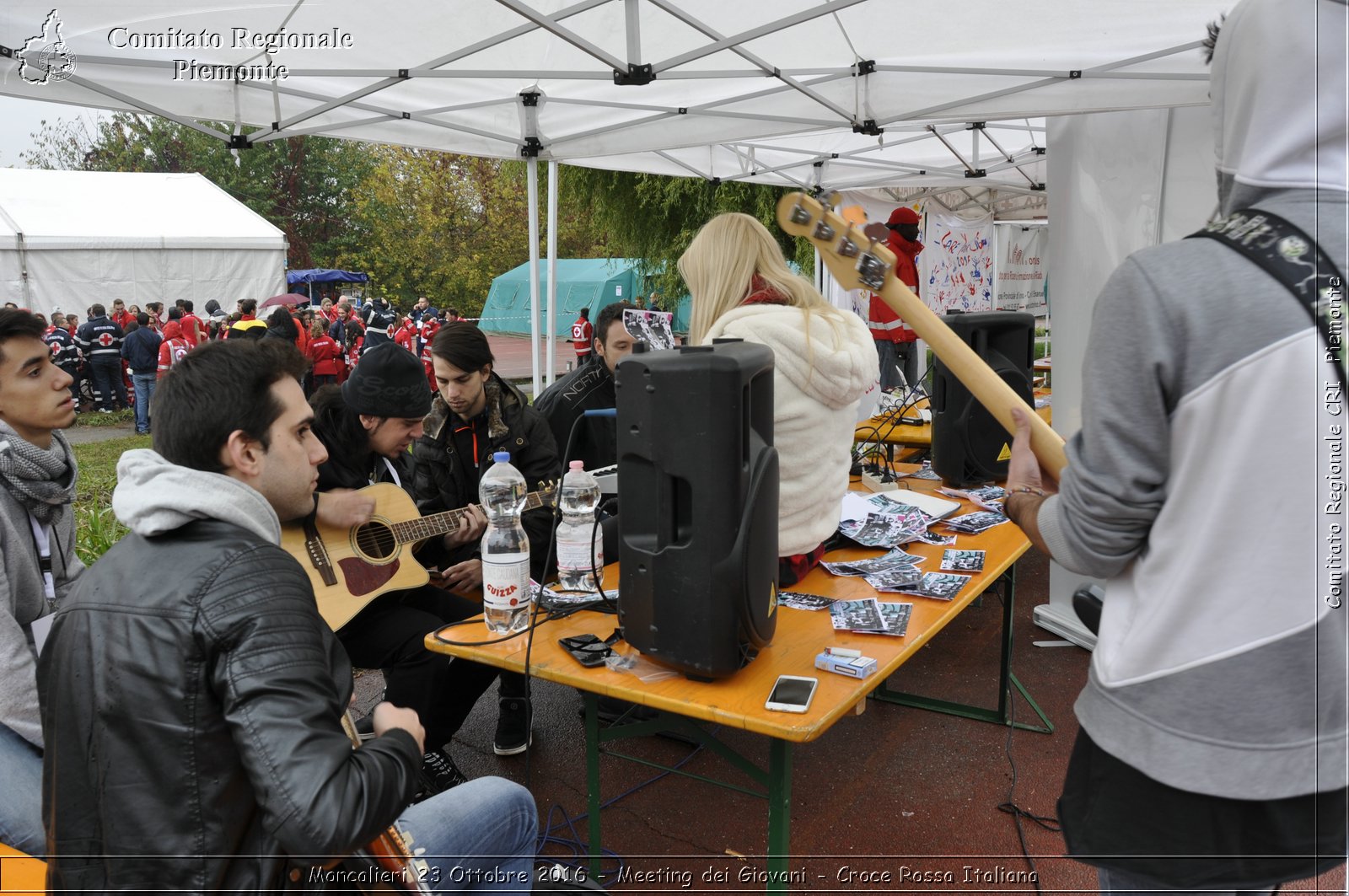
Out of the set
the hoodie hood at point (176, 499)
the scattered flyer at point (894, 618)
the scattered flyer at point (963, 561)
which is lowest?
the scattered flyer at point (894, 618)

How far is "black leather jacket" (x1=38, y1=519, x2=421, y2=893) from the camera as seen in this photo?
1260mm

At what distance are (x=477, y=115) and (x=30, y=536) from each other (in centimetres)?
400

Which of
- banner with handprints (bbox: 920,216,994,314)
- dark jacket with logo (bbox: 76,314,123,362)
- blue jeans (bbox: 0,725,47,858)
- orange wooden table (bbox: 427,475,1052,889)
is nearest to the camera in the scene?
orange wooden table (bbox: 427,475,1052,889)

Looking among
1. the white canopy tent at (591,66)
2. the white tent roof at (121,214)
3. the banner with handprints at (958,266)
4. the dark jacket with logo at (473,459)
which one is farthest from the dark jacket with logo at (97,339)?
the dark jacket with logo at (473,459)

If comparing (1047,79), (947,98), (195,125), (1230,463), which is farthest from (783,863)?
(195,125)

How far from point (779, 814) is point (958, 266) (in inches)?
424

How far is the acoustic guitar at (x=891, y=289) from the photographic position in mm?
1822

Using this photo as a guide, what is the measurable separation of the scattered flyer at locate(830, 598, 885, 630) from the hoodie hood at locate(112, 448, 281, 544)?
4.47 feet

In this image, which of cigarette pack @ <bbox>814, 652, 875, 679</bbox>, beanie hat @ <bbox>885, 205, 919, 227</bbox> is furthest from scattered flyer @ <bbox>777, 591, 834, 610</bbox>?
beanie hat @ <bbox>885, 205, 919, 227</bbox>

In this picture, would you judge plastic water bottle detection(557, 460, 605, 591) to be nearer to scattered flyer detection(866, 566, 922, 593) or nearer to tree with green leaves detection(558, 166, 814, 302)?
scattered flyer detection(866, 566, 922, 593)

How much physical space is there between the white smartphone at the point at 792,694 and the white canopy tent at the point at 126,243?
61.1ft

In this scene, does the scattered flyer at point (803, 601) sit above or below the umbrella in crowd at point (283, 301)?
below

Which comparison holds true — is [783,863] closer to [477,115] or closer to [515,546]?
[515,546]

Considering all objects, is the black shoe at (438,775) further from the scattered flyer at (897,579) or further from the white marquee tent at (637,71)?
the white marquee tent at (637,71)
